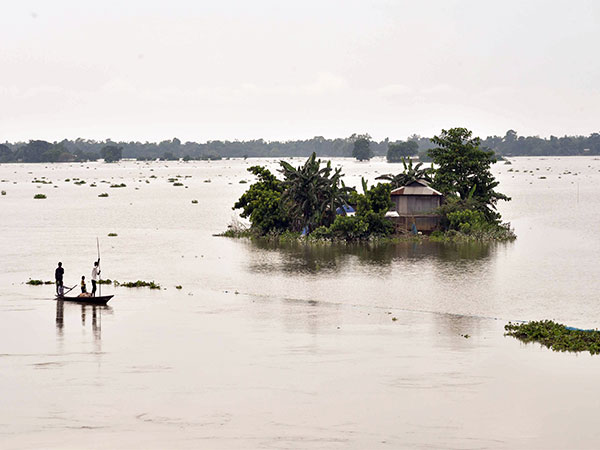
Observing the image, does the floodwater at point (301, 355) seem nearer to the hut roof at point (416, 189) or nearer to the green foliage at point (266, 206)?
the hut roof at point (416, 189)

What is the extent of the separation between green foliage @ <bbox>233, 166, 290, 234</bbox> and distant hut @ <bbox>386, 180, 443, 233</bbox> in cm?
876

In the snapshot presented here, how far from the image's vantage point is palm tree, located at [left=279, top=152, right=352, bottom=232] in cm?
6275

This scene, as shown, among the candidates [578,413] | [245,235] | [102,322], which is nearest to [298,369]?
[578,413]

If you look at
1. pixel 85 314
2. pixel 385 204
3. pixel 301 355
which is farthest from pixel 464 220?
pixel 301 355

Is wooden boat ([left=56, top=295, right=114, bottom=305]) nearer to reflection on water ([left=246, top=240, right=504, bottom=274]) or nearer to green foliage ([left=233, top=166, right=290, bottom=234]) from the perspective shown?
reflection on water ([left=246, top=240, right=504, bottom=274])

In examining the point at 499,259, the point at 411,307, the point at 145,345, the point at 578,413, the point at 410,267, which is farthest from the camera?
the point at 499,259

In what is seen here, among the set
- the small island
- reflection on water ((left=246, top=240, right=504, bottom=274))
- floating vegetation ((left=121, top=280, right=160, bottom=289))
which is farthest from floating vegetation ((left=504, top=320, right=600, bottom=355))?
the small island

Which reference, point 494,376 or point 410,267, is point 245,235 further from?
point 494,376

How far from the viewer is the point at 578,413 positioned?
2166 cm

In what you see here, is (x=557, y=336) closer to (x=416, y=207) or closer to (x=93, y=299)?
(x=93, y=299)

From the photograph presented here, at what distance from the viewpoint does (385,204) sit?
6203cm

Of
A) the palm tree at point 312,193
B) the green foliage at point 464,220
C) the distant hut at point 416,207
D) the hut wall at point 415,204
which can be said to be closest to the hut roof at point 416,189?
the distant hut at point 416,207

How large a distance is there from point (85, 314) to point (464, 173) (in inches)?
1628

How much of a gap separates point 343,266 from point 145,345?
76.5 feet
